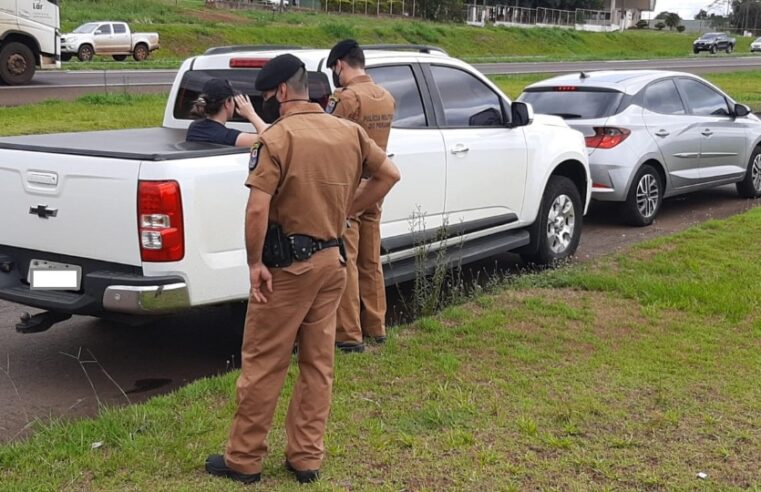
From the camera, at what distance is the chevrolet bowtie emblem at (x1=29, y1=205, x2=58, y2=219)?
5.31 m

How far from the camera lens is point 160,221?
4.99 m

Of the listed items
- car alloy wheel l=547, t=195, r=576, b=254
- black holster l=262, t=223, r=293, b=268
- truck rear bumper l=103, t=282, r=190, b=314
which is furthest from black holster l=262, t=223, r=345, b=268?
car alloy wheel l=547, t=195, r=576, b=254

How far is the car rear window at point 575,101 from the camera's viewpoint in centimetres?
1037

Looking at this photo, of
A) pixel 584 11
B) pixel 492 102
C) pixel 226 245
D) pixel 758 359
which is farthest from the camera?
pixel 584 11

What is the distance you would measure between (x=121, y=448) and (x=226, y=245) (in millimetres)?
1358

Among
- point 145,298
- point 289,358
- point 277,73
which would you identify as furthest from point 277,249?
point 145,298

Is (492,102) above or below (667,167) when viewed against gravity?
above

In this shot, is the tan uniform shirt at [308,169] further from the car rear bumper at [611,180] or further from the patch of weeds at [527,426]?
the car rear bumper at [611,180]

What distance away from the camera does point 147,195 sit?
4957mm

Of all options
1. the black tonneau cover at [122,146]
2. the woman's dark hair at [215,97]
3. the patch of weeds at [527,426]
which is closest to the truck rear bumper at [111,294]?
the black tonneau cover at [122,146]

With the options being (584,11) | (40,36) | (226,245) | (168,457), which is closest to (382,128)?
(226,245)

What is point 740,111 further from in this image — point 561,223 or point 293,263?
point 293,263

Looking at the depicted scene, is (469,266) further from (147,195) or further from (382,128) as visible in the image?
(147,195)

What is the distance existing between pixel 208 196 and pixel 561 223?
4.08 metres
